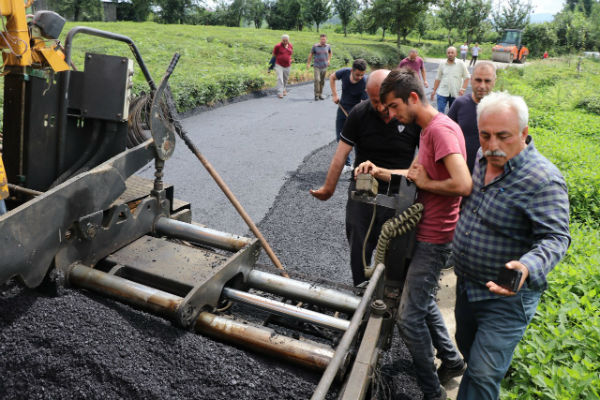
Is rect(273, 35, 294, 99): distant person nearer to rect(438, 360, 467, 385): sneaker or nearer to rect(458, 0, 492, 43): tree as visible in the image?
rect(438, 360, 467, 385): sneaker

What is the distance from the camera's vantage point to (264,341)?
2537 mm

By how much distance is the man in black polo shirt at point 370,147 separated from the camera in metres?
3.83

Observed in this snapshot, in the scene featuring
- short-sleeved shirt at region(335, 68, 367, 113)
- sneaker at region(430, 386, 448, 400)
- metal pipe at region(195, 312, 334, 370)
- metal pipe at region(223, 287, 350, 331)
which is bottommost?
sneaker at region(430, 386, 448, 400)

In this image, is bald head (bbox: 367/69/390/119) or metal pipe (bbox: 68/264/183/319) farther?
bald head (bbox: 367/69/390/119)

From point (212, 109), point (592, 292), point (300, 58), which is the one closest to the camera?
point (592, 292)

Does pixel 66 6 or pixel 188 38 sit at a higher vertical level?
pixel 66 6

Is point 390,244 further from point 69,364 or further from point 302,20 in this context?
point 302,20

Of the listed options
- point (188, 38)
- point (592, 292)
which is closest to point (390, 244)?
point (592, 292)

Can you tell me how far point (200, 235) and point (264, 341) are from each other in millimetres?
1210

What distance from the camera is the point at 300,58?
28.4m

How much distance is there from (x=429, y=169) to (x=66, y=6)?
217ft

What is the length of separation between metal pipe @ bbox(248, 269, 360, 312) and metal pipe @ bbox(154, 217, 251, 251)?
29 centimetres

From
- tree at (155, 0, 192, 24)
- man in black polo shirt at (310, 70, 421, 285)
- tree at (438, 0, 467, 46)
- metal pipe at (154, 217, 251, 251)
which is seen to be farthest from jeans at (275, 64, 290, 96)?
tree at (155, 0, 192, 24)

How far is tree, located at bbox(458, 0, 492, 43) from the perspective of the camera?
5650cm
